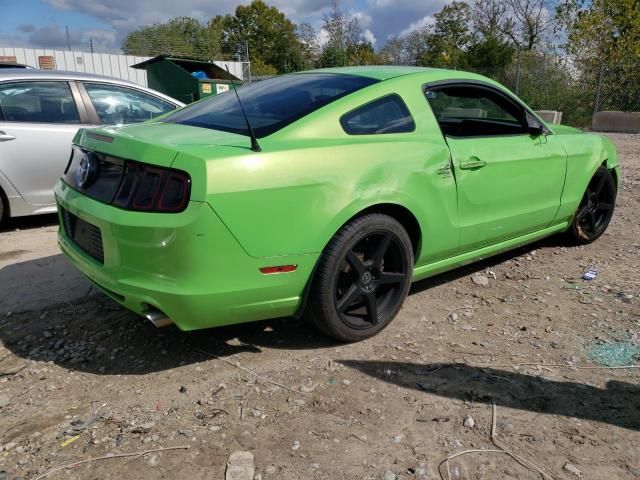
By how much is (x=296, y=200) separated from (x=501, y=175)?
65.5 inches

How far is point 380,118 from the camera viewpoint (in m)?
3.01

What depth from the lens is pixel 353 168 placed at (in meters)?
2.72

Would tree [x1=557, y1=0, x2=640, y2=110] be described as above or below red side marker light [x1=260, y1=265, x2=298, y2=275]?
above

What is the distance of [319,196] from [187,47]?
1097 inches

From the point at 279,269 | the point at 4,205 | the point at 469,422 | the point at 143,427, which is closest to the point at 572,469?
the point at 469,422

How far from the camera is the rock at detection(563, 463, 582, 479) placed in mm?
2057

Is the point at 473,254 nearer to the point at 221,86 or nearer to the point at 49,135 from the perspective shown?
the point at 49,135

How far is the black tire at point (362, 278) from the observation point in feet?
8.98

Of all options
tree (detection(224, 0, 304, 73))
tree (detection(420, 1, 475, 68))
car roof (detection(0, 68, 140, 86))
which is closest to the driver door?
car roof (detection(0, 68, 140, 86))

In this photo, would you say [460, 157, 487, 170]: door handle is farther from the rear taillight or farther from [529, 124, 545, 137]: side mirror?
the rear taillight

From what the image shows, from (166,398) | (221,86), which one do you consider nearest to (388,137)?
(166,398)

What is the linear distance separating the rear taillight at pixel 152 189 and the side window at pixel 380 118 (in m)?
0.96

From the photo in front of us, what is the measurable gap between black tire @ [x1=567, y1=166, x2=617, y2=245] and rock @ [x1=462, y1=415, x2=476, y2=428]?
2.84m

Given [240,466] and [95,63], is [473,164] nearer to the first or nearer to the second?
[240,466]
